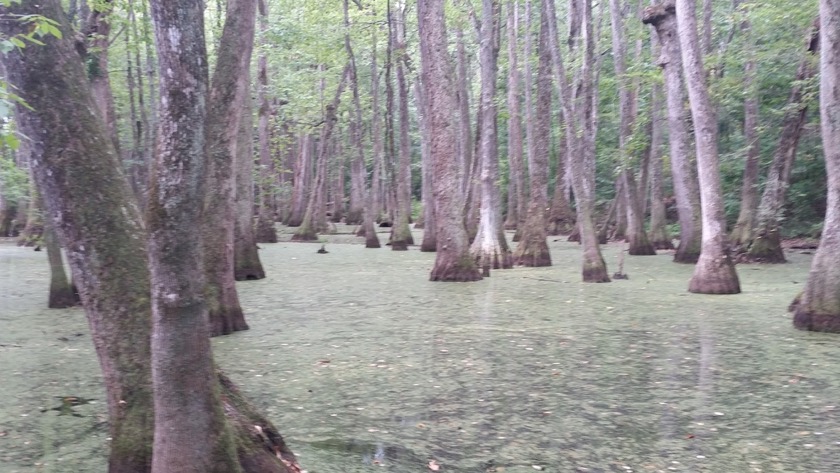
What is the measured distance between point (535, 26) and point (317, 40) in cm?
761

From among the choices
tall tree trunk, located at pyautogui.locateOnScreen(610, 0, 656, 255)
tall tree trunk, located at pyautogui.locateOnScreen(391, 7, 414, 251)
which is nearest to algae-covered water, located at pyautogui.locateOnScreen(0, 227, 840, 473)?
tall tree trunk, located at pyautogui.locateOnScreen(610, 0, 656, 255)

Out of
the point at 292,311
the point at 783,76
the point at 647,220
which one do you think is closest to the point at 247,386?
the point at 292,311

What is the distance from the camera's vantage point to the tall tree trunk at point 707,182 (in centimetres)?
1033

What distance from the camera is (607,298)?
10.3m

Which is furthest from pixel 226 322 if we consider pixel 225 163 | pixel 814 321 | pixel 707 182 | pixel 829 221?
pixel 707 182

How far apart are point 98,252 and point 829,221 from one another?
699 cm

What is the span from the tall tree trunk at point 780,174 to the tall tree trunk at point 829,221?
4899 millimetres

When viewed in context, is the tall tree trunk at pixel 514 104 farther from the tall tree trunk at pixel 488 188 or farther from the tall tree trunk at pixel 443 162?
the tall tree trunk at pixel 443 162

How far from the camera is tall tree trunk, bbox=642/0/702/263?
13414 mm

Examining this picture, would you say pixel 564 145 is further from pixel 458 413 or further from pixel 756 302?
pixel 458 413

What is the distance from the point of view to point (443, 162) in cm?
1276

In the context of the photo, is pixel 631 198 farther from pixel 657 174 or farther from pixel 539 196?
pixel 539 196

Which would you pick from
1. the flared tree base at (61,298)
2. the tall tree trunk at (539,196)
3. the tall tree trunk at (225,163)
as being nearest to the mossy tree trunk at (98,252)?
the tall tree trunk at (225,163)

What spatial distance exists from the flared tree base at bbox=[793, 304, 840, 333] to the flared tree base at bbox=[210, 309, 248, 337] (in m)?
5.75
